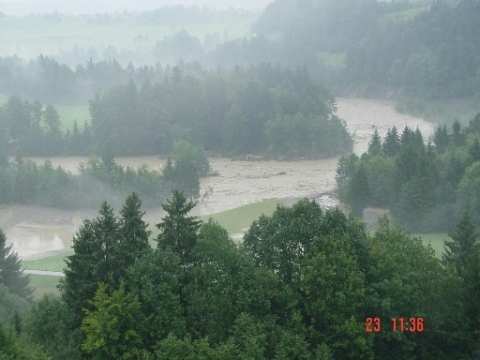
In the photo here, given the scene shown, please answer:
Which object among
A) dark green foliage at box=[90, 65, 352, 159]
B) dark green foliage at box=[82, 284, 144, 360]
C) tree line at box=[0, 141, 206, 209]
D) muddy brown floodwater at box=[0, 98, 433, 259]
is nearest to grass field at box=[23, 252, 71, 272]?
muddy brown floodwater at box=[0, 98, 433, 259]

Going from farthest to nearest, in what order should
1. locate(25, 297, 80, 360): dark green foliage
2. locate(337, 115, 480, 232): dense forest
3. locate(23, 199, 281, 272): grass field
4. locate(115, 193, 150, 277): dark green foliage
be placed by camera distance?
locate(337, 115, 480, 232): dense forest < locate(23, 199, 281, 272): grass field < locate(115, 193, 150, 277): dark green foliage < locate(25, 297, 80, 360): dark green foliage

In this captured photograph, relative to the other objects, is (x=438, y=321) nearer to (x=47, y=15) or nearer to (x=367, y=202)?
(x=367, y=202)

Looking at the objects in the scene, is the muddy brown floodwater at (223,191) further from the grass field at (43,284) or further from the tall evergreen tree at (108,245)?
the tall evergreen tree at (108,245)

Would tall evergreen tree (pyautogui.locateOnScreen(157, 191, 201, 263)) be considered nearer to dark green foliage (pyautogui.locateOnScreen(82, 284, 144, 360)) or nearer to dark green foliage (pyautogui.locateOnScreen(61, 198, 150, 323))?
dark green foliage (pyautogui.locateOnScreen(61, 198, 150, 323))

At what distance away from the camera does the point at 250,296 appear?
14078mm

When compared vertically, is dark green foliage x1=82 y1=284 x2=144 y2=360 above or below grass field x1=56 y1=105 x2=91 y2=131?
below

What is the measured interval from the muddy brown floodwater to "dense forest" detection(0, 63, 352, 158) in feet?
3.59

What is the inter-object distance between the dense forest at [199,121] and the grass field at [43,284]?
71.1 feet

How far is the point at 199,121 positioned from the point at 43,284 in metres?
26.9

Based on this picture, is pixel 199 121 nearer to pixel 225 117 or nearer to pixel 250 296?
pixel 225 117

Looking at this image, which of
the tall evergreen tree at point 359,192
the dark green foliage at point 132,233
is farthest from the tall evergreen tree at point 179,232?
the tall evergreen tree at point 359,192

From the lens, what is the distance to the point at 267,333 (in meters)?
13.5

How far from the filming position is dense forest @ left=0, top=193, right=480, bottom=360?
13.3 m

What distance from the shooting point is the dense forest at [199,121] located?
49.0 meters
